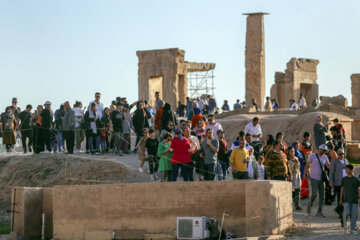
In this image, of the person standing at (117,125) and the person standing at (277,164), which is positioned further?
the person standing at (117,125)

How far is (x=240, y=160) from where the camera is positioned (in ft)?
54.0

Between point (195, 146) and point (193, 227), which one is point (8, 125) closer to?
point (195, 146)

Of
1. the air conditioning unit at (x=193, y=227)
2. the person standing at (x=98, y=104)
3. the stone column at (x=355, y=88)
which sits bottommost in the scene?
the air conditioning unit at (x=193, y=227)

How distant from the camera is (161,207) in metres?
15.4

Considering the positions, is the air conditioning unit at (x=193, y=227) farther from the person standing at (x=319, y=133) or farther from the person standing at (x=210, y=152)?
the person standing at (x=319, y=133)

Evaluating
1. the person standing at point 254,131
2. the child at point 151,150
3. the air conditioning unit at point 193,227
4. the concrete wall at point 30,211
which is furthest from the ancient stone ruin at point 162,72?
the air conditioning unit at point 193,227

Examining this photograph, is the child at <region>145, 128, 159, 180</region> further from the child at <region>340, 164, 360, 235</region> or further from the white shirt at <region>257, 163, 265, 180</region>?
the child at <region>340, 164, 360, 235</region>

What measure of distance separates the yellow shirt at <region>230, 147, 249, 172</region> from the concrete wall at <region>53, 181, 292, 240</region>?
1441 millimetres

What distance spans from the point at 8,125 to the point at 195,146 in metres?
8.92

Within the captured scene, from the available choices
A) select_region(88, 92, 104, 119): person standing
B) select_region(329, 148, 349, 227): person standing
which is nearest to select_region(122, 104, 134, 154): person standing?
select_region(88, 92, 104, 119): person standing

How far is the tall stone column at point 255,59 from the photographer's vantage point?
3734 cm

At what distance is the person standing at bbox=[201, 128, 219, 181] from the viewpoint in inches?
666

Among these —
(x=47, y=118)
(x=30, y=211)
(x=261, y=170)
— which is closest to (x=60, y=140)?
(x=47, y=118)

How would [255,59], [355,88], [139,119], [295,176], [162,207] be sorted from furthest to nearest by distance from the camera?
1. [355,88]
2. [255,59]
3. [139,119]
4. [295,176]
5. [162,207]
